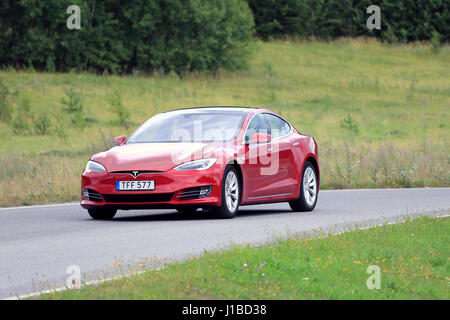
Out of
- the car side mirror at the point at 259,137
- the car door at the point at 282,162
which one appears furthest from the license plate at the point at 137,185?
the car door at the point at 282,162

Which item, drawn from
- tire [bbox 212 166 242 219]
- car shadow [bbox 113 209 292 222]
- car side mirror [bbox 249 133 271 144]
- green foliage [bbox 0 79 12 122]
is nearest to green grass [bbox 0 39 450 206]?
green foliage [bbox 0 79 12 122]

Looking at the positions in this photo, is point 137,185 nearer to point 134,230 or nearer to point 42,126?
point 134,230

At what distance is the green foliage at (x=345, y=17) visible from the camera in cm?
8569

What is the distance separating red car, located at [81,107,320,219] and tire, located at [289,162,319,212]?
2cm

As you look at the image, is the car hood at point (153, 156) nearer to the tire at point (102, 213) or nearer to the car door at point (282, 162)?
the tire at point (102, 213)

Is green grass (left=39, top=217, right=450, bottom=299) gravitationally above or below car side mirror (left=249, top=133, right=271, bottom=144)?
below

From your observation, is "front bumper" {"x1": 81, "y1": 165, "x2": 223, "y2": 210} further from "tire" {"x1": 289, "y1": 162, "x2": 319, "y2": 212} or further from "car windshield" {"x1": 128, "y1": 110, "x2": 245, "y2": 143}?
"tire" {"x1": 289, "y1": 162, "x2": 319, "y2": 212}

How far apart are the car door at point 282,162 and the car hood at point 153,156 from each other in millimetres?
1401

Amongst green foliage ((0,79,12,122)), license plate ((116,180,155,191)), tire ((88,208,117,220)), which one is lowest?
green foliage ((0,79,12,122))

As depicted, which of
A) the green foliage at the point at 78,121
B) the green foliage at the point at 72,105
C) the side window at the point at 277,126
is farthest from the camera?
the green foliage at the point at 72,105

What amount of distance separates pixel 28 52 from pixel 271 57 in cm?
2064

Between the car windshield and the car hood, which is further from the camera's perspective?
the car windshield

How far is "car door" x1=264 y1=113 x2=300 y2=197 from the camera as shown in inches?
596
